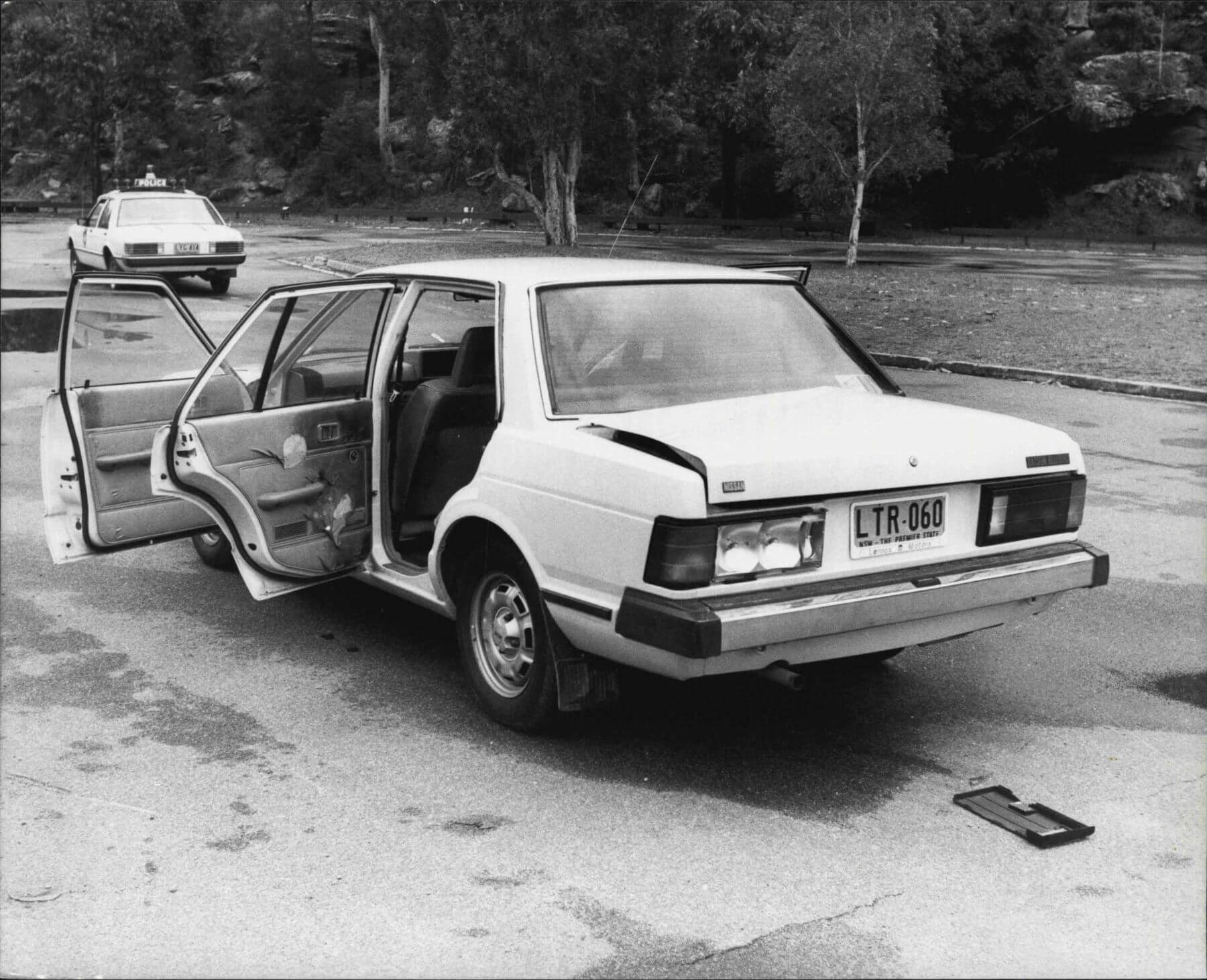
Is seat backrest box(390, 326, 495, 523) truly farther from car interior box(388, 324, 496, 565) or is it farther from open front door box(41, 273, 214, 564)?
open front door box(41, 273, 214, 564)

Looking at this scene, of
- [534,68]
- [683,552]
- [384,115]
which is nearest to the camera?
[683,552]

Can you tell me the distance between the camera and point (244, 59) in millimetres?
75938

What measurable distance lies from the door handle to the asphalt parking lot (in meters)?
0.72

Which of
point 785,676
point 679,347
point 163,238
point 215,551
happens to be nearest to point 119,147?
point 163,238

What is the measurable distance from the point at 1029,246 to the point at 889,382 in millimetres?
40386

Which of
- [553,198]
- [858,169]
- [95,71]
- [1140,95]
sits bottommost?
[553,198]

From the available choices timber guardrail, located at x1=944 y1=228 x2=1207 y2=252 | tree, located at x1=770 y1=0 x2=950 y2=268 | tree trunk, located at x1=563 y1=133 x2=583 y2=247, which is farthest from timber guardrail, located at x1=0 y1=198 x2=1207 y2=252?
tree, located at x1=770 y1=0 x2=950 y2=268

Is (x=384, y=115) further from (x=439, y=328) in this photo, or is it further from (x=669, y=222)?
(x=439, y=328)

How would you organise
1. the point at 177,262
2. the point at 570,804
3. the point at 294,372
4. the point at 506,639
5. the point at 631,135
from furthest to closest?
the point at 631,135
the point at 177,262
the point at 294,372
the point at 506,639
the point at 570,804

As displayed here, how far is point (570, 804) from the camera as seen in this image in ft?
13.3

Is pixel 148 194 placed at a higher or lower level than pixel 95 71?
lower

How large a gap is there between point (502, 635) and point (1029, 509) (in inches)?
71.6

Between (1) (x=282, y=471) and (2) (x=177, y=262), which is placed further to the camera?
(2) (x=177, y=262)

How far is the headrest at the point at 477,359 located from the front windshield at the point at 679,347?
57 cm
